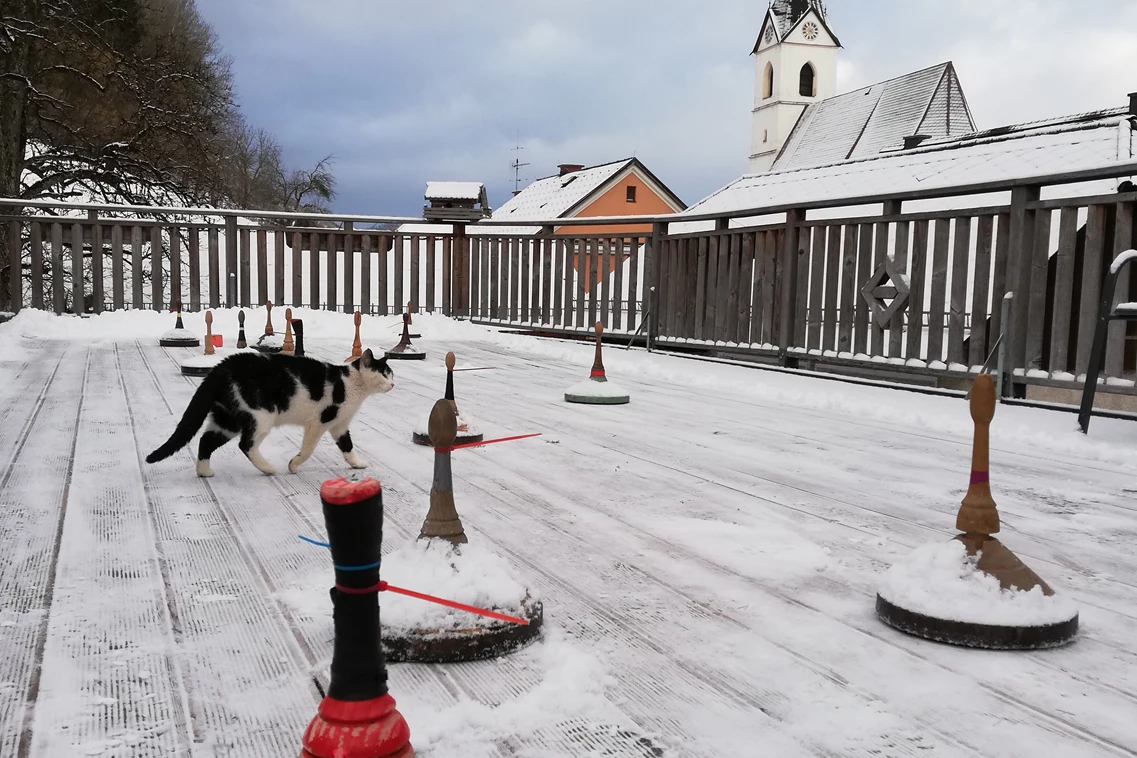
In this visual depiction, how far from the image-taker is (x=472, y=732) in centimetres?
147

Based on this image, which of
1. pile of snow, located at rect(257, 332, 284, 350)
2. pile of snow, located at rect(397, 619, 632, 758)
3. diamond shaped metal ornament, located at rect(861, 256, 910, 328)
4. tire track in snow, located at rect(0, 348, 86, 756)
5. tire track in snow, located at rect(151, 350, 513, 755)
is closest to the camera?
A: pile of snow, located at rect(397, 619, 632, 758)

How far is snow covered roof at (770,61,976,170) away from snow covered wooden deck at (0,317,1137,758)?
39.6 meters

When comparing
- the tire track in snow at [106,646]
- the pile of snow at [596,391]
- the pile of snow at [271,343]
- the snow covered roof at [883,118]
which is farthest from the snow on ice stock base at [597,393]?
the snow covered roof at [883,118]

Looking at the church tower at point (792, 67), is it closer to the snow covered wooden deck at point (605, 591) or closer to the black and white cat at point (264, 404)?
the snow covered wooden deck at point (605, 591)

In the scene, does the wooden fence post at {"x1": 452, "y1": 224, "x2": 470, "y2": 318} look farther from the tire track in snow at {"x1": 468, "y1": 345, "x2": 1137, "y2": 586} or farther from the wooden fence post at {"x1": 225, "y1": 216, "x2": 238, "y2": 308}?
the tire track in snow at {"x1": 468, "y1": 345, "x2": 1137, "y2": 586}

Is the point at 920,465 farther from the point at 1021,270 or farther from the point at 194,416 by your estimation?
the point at 194,416

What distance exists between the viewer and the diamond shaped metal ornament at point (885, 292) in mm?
6000

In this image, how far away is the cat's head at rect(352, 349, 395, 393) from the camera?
3527 mm

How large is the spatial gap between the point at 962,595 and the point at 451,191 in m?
11.0

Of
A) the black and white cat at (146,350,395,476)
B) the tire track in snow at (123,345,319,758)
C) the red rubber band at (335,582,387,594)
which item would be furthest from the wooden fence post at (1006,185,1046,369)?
the red rubber band at (335,582,387,594)

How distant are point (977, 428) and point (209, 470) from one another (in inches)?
103

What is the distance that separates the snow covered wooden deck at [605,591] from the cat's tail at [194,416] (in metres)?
0.13

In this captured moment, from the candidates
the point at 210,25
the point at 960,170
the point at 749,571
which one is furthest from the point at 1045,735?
the point at 210,25

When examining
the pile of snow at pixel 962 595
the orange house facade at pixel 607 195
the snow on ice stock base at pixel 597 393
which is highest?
the orange house facade at pixel 607 195
